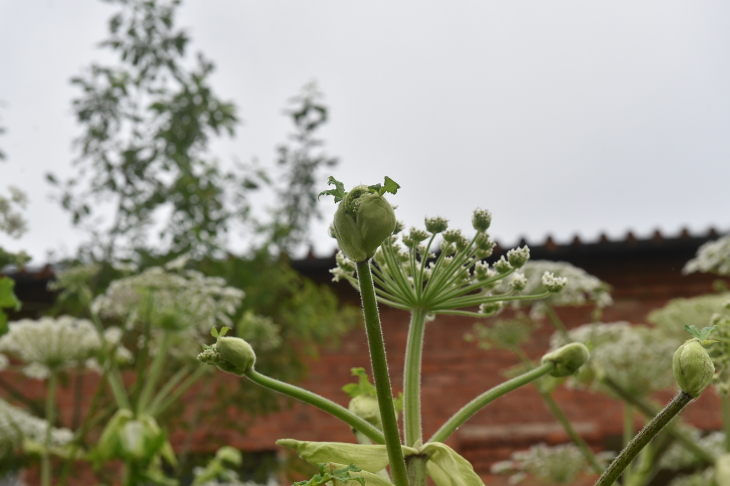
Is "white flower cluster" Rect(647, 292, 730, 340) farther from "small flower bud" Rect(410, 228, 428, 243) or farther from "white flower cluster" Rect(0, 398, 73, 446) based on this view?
"white flower cluster" Rect(0, 398, 73, 446)

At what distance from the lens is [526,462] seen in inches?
129

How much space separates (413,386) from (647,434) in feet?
0.94

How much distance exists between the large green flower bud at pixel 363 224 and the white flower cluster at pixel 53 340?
7.77 ft

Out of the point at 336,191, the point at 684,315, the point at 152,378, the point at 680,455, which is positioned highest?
the point at 684,315

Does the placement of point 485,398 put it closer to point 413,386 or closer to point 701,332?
point 413,386

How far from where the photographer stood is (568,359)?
0.82 m

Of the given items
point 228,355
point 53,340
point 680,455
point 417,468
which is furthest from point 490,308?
point 680,455

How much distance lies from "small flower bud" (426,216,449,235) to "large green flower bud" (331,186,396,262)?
1.05ft

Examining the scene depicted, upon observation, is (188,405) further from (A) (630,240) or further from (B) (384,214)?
(B) (384,214)

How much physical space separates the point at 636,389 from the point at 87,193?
2.82 metres

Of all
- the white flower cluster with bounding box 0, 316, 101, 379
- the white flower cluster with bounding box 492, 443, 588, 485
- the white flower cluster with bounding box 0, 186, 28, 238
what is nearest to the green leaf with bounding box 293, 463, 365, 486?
Answer: the white flower cluster with bounding box 0, 186, 28, 238

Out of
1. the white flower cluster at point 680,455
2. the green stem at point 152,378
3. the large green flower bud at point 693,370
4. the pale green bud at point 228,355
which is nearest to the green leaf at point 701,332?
the large green flower bud at point 693,370

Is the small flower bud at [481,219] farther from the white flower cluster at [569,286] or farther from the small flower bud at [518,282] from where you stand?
the white flower cluster at [569,286]

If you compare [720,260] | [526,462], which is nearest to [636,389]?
[526,462]
